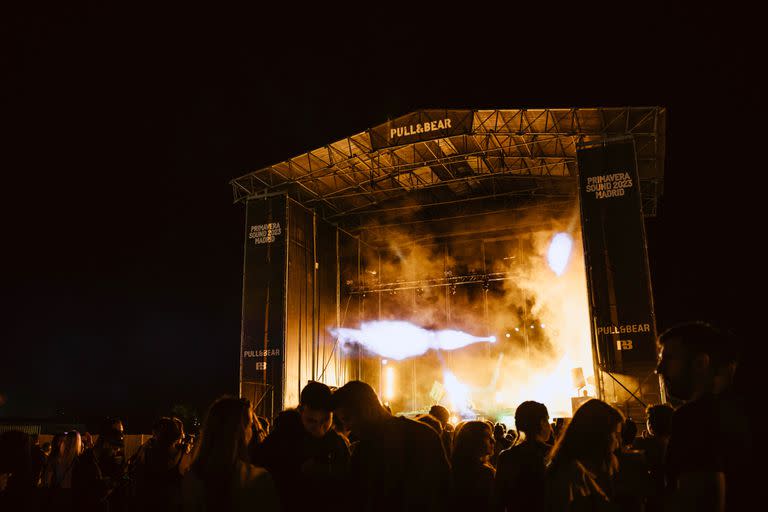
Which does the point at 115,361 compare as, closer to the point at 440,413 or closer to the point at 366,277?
the point at 366,277

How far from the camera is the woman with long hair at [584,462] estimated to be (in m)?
2.65

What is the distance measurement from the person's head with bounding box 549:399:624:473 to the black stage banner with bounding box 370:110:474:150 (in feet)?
40.9

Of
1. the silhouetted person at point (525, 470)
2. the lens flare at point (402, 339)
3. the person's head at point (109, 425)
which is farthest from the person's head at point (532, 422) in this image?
the lens flare at point (402, 339)

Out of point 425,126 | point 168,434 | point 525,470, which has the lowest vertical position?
point 525,470

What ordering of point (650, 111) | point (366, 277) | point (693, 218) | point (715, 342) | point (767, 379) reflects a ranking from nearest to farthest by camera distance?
point (767, 379) → point (715, 342) → point (650, 111) → point (693, 218) → point (366, 277)

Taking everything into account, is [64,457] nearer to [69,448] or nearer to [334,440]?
[69,448]

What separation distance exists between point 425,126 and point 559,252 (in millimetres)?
6541

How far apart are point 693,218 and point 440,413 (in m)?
16.4

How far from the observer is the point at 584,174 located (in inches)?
541

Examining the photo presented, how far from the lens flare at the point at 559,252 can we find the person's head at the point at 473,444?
1514 centimetres

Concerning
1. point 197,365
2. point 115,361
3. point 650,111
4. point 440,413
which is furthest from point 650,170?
point 115,361

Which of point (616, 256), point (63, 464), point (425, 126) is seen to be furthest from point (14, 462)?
point (425, 126)

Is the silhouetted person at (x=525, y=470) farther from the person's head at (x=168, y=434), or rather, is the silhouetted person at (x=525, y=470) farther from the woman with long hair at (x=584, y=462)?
the person's head at (x=168, y=434)

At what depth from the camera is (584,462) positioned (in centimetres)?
274
